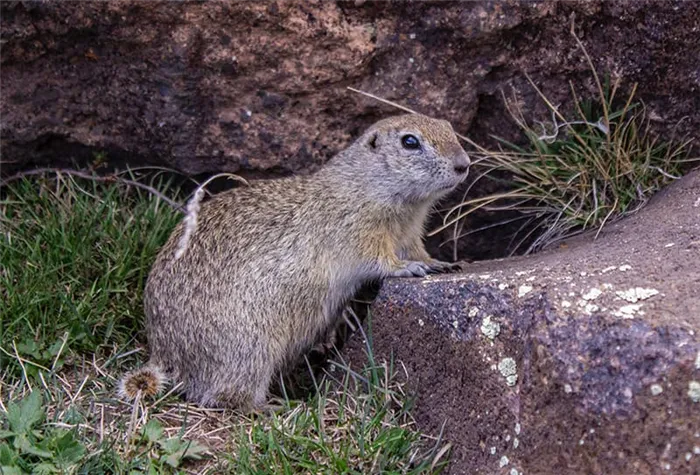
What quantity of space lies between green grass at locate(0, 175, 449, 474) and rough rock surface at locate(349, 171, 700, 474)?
239mm

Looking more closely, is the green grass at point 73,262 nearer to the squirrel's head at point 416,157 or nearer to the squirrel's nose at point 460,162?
the squirrel's head at point 416,157

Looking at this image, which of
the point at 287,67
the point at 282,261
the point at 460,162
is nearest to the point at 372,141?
the point at 460,162

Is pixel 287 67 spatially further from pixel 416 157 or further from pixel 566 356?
pixel 566 356

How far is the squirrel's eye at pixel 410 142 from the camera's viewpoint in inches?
216

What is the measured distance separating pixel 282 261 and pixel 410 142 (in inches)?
39.2

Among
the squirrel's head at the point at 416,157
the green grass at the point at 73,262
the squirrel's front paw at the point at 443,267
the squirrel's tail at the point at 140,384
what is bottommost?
the squirrel's tail at the point at 140,384

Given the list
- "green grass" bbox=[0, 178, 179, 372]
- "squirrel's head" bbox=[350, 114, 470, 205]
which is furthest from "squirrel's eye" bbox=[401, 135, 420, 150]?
"green grass" bbox=[0, 178, 179, 372]

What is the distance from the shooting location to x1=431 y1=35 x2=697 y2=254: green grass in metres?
5.81

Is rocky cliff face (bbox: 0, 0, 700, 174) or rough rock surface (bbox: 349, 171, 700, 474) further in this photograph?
rocky cliff face (bbox: 0, 0, 700, 174)

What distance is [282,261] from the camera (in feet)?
17.8

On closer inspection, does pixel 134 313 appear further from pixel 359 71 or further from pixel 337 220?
pixel 359 71

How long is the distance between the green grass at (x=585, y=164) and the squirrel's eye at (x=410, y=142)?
2.10ft

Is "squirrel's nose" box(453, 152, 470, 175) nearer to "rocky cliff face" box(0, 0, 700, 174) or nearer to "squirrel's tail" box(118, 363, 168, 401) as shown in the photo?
"rocky cliff face" box(0, 0, 700, 174)

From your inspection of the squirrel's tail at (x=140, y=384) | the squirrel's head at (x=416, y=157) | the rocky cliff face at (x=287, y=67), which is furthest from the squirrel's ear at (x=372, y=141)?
the squirrel's tail at (x=140, y=384)
